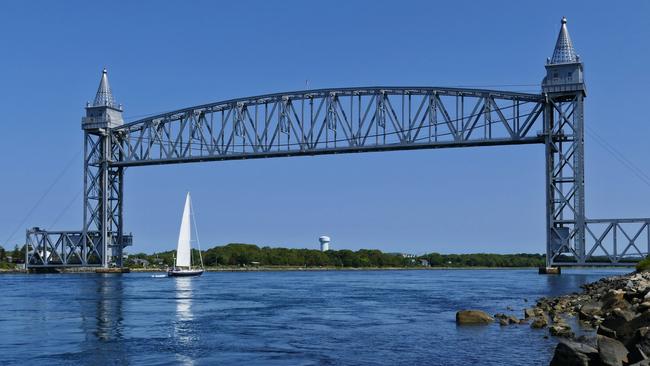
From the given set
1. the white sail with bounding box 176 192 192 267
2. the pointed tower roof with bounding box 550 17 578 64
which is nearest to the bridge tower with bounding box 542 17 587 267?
the pointed tower roof with bounding box 550 17 578 64

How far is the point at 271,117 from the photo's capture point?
312ft

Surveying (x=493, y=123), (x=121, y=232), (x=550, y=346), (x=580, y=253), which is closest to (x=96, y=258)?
(x=121, y=232)

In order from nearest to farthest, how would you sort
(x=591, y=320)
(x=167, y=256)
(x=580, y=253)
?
(x=591, y=320)
(x=580, y=253)
(x=167, y=256)

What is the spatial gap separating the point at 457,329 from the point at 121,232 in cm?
7660

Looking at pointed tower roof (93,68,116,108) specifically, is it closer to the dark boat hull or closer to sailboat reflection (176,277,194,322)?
the dark boat hull

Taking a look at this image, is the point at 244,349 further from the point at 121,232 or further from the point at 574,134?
the point at 121,232

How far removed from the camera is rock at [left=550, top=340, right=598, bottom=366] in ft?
61.7

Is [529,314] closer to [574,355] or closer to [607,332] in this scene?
[607,332]

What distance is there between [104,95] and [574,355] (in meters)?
96.3

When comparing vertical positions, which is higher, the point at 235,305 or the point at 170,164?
the point at 170,164

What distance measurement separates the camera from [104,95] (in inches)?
4237

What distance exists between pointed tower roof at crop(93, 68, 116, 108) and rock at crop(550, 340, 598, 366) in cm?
9383

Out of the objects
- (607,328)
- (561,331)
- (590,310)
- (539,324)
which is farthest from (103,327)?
(607,328)

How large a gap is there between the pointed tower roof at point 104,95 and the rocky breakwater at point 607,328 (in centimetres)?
7961
